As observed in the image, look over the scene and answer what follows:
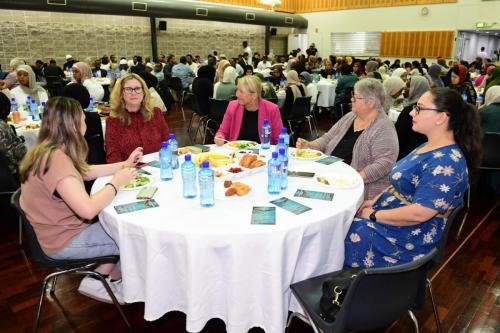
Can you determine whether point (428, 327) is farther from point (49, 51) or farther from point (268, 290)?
point (49, 51)

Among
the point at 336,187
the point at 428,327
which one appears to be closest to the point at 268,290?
the point at 336,187

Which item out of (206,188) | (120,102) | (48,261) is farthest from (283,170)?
(120,102)

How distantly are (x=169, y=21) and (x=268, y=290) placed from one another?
49.7ft

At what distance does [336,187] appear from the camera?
2072 mm

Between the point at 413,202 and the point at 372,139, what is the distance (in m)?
0.97

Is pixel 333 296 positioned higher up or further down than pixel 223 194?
further down

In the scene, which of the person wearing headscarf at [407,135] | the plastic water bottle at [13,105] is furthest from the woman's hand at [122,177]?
the plastic water bottle at [13,105]

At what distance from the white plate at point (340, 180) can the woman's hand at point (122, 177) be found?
1.09 meters

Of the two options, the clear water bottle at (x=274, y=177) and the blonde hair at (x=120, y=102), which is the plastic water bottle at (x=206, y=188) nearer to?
the clear water bottle at (x=274, y=177)

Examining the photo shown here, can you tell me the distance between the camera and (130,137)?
121 inches

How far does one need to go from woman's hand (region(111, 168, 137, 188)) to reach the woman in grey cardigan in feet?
5.19

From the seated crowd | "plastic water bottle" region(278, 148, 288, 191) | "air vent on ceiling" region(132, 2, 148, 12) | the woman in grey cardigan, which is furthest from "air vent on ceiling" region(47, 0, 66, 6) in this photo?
"plastic water bottle" region(278, 148, 288, 191)

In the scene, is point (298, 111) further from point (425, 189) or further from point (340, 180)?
point (425, 189)

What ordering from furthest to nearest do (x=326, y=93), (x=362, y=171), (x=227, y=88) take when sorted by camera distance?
(x=326, y=93) → (x=227, y=88) → (x=362, y=171)
